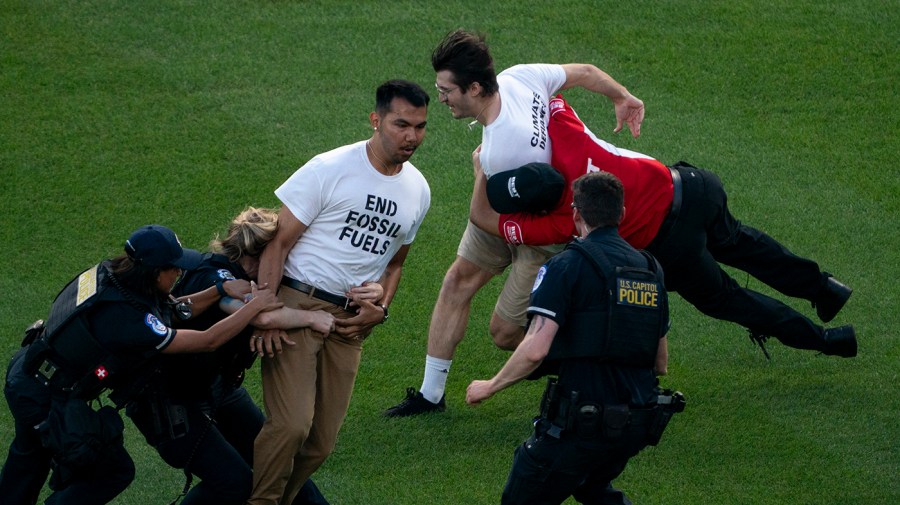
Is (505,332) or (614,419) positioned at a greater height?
(614,419)

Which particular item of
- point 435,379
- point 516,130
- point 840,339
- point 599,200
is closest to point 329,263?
point 516,130

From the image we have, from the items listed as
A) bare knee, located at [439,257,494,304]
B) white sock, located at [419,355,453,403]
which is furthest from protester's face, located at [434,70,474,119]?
white sock, located at [419,355,453,403]

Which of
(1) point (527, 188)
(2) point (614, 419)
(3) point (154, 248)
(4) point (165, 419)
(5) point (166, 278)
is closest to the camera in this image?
(2) point (614, 419)

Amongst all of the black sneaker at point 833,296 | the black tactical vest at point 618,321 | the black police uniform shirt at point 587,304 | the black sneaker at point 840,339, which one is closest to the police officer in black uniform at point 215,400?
the black police uniform shirt at point 587,304

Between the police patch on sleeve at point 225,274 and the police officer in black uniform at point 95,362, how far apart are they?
25cm

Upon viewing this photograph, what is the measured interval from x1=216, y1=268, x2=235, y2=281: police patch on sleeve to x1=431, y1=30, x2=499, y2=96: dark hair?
1.47m

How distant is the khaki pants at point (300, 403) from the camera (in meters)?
5.23

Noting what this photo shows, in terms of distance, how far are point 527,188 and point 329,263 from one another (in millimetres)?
1031

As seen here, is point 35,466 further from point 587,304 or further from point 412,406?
point 587,304

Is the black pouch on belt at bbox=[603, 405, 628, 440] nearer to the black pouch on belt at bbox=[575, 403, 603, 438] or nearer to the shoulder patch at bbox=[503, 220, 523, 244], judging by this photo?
the black pouch on belt at bbox=[575, 403, 603, 438]

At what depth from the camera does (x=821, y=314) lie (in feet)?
21.7

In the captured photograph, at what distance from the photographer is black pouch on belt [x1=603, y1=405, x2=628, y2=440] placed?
459 centimetres

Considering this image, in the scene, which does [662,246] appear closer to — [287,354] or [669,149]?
[287,354]

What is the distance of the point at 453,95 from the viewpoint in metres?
5.70
